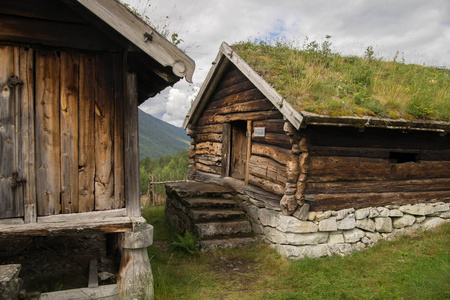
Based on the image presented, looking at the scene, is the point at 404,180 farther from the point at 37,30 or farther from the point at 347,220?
the point at 37,30

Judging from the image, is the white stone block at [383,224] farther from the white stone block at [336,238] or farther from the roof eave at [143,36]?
the roof eave at [143,36]

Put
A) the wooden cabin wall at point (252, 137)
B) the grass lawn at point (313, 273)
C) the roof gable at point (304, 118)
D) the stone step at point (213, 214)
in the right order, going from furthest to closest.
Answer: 1. the stone step at point (213, 214)
2. the wooden cabin wall at point (252, 137)
3. the roof gable at point (304, 118)
4. the grass lawn at point (313, 273)

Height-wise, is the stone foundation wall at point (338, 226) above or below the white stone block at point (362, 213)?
below

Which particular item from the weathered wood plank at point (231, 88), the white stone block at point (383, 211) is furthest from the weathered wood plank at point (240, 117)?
the white stone block at point (383, 211)

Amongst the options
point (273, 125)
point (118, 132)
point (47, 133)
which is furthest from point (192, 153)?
point (47, 133)

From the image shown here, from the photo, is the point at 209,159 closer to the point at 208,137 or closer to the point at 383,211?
the point at 208,137

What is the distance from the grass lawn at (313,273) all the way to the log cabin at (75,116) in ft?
4.71

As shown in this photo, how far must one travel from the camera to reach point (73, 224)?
3.64 metres

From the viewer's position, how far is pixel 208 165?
32.8ft

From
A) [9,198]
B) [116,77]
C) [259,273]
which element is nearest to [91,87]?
[116,77]

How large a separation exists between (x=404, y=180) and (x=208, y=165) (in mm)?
5263

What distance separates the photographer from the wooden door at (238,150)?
9.21 m

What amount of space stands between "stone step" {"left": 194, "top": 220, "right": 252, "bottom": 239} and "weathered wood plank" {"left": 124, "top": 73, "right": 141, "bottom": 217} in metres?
2.93

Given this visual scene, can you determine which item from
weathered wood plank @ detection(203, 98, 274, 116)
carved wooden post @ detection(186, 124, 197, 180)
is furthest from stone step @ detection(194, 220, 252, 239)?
carved wooden post @ detection(186, 124, 197, 180)
